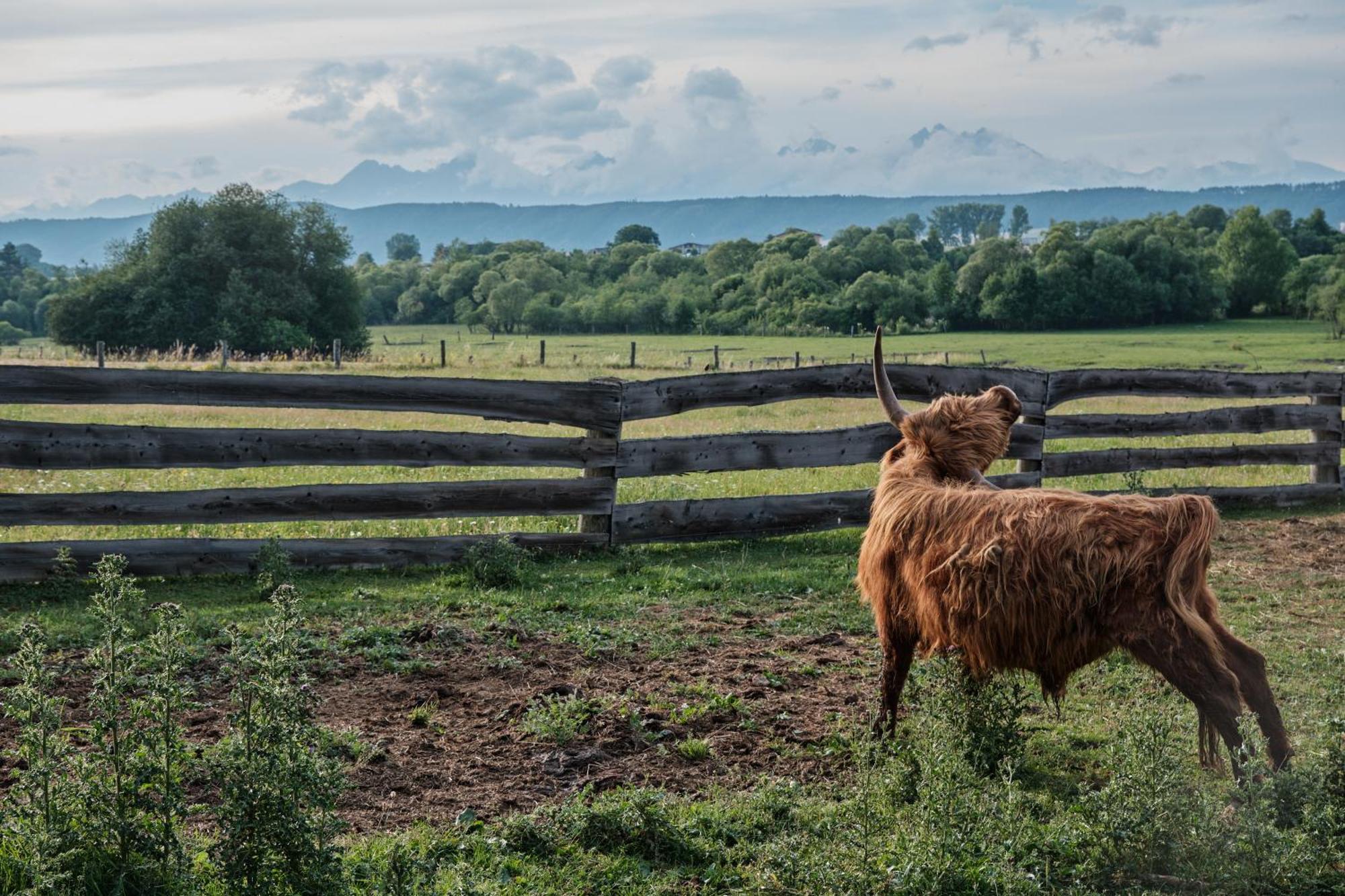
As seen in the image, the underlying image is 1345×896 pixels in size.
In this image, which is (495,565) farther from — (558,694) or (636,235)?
(636,235)

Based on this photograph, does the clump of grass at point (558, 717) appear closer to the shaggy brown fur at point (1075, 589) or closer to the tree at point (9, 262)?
the shaggy brown fur at point (1075, 589)

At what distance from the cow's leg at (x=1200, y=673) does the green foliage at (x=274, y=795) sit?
3.11 metres

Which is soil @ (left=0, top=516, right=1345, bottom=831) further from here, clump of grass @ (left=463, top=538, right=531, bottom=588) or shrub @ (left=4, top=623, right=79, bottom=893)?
clump of grass @ (left=463, top=538, right=531, bottom=588)

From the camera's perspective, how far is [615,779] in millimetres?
5043

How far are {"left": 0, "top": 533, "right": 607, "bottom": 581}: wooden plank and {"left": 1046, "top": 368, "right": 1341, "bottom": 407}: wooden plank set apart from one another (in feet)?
19.0

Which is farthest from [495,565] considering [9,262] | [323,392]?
[9,262]

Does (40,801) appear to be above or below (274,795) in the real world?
below

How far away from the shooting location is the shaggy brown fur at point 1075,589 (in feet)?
14.1

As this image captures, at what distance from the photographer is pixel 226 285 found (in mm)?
63250

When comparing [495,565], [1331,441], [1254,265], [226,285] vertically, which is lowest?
[495,565]

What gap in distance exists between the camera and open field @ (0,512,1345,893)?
3971mm

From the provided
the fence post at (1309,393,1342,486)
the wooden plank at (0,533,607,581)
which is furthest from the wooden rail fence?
the fence post at (1309,393,1342,486)

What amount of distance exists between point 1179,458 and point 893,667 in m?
8.32

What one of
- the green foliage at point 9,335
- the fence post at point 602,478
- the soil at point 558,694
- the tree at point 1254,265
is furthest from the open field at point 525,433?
the green foliage at point 9,335
